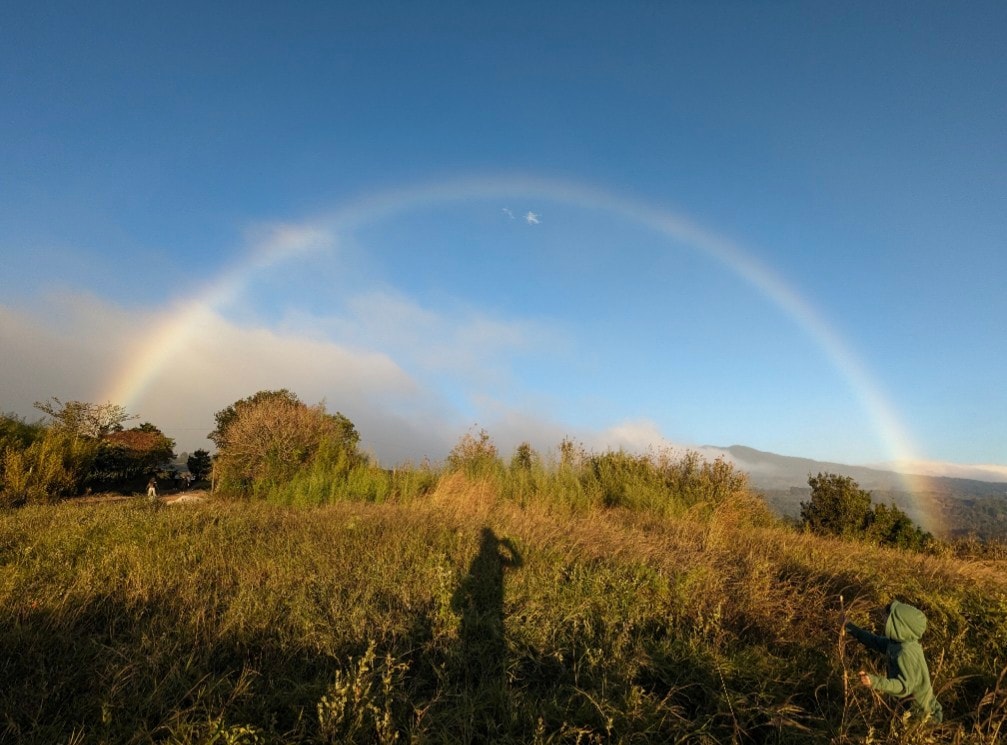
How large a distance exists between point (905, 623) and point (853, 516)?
1375 cm

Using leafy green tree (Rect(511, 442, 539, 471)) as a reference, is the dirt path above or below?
below

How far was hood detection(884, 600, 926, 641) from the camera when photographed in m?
3.32

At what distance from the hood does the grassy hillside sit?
411mm

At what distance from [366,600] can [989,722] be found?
459 centimetres

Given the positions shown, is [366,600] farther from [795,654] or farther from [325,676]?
[795,654]

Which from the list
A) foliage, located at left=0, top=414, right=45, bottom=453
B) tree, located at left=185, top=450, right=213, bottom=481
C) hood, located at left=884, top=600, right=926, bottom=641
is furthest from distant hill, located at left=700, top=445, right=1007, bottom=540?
tree, located at left=185, top=450, right=213, bottom=481

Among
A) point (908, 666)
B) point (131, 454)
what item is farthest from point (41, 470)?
point (908, 666)

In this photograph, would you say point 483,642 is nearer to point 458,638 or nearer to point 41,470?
point 458,638

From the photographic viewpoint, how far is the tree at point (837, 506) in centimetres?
1448

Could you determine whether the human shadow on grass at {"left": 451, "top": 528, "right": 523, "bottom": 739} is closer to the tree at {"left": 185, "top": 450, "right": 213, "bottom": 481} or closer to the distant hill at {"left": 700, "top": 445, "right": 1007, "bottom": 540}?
the distant hill at {"left": 700, "top": 445, "right": 1007, "bottom": 540}

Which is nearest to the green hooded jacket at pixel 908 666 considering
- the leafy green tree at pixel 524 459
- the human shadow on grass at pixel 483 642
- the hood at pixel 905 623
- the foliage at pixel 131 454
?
the hood at pixel 905 623

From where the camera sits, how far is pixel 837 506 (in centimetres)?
1489

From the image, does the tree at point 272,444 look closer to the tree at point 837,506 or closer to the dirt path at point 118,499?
the dirt path at point 118,499

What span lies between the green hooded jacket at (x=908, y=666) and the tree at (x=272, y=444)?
500 inches
